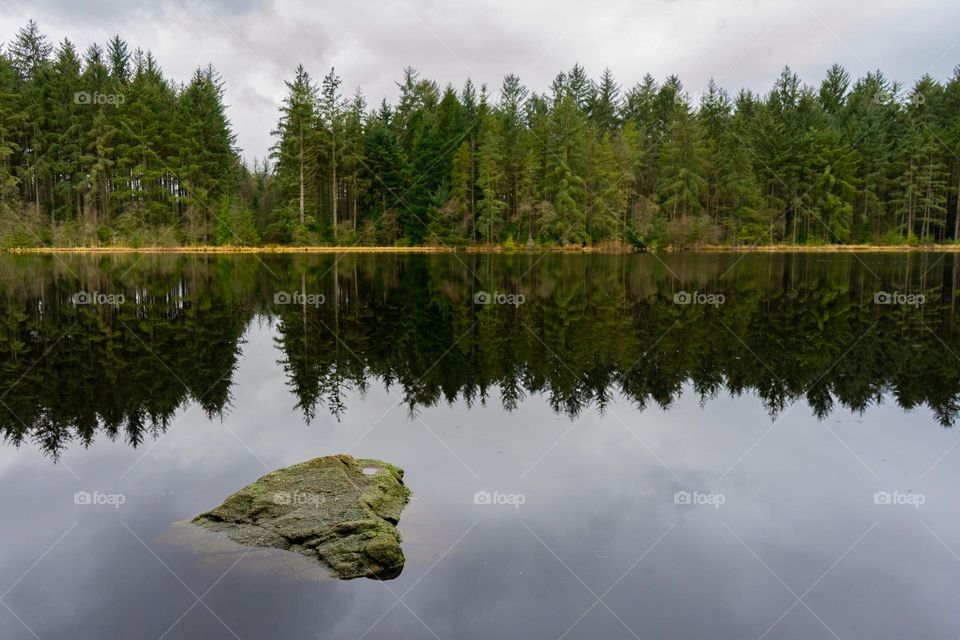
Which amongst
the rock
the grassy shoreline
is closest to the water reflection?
the rock

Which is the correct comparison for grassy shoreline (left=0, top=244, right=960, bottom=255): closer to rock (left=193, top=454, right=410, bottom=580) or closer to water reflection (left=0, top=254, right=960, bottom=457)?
water reflection (left=0, top=254, right=960, bottom=457)

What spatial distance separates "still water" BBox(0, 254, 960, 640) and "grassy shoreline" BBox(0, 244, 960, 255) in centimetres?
4398

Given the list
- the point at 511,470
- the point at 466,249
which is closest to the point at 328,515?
the point at 511,470

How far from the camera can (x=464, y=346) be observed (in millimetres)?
14516

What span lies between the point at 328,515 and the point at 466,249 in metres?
58.6

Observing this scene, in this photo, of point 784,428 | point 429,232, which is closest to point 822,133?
point 429,232

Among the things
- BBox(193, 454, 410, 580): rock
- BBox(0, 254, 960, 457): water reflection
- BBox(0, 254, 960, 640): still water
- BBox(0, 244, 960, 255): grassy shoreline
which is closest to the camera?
BBox(0, 254, 960, 640): still water

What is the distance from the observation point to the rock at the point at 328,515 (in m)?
5.64

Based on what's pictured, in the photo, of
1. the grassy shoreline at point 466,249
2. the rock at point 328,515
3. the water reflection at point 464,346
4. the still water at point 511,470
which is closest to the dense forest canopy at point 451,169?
the grassy shoreline at point 466,249

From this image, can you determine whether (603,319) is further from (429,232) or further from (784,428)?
(429,232)

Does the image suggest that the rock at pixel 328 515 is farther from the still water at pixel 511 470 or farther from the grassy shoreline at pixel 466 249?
the grassy shoreline at pixel 466 249

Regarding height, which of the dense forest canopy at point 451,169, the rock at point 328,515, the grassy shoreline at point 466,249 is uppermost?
the dense forest canopy at point 451,169

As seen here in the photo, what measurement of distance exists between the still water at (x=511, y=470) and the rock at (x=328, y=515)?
0.21 m

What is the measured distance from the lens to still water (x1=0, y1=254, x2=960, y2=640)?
5.01 meters
